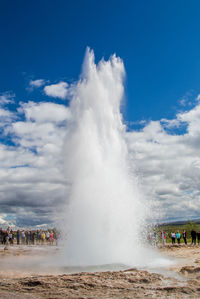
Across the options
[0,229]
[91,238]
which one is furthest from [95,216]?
[0,229]

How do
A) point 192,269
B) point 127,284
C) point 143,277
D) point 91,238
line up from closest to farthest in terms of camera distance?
point 127,284 → point 143,277 → point 192,269 → point 91,238

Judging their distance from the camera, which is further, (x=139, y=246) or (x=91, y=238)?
(x=139, y=246)

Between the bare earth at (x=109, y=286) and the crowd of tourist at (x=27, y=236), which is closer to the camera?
the bare earth at (x=109, y=286)

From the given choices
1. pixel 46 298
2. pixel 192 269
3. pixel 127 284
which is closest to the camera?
pixel 46 298

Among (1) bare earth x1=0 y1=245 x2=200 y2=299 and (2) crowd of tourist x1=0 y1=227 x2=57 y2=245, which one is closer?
(1) bare earth x1=0 y1=245 x2=200 y2=299

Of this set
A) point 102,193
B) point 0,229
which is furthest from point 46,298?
point 0,229

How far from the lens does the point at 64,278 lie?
9039 mm

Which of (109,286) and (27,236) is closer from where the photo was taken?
(109,286)

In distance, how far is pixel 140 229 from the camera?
17.3 m

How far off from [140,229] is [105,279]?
28.4ft

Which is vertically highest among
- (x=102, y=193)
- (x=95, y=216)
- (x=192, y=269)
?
(x=102, y=193)

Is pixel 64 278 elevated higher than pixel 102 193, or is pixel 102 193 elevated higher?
pixel 102 193

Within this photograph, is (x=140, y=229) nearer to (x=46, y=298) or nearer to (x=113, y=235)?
(x=113, y=235)

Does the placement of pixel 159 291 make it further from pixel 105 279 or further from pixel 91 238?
pixel 91 238
